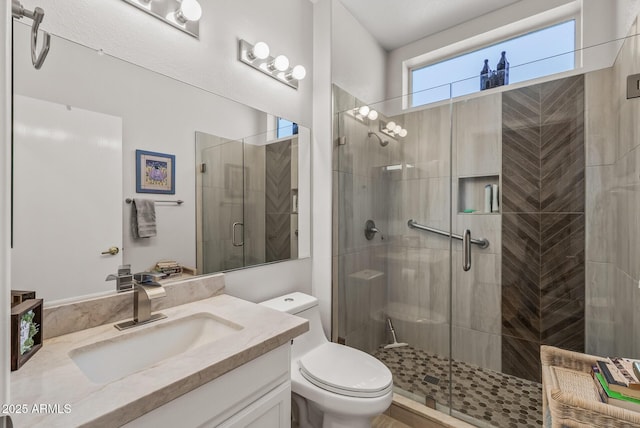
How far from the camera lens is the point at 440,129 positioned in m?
2.10

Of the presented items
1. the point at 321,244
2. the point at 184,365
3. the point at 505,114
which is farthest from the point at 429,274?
the point at 184,365

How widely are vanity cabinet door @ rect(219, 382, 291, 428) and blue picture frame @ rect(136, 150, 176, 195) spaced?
90 cm

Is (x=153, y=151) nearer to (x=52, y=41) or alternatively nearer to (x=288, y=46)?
(x=52, y=41)

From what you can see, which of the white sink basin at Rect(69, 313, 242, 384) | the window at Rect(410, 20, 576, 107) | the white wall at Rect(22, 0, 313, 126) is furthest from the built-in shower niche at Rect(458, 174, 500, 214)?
the white sink basin at Rect(69, 313, 242, 384)

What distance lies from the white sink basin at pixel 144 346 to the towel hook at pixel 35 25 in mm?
873

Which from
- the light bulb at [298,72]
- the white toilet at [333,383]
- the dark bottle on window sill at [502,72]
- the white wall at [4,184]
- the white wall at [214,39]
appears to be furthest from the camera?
the dark bottle on window sill at [502,72]

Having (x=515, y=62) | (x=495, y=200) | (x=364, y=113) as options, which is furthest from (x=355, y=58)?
(x=495, y=200)

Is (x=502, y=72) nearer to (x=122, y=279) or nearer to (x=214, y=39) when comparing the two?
(x=214, y=39)

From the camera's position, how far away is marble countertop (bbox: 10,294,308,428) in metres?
0.60

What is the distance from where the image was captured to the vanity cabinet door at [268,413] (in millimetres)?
893

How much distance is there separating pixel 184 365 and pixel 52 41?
3.70ft

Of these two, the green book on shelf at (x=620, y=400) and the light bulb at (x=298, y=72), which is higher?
the light bulb at (x=298, y=72)

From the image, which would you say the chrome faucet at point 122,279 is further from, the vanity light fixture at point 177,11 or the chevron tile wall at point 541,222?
the chevron tile wall at point 541,222

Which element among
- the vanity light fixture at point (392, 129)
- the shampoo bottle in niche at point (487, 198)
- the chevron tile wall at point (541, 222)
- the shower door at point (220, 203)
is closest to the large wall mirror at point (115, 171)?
the shower door at point (220, 203)
